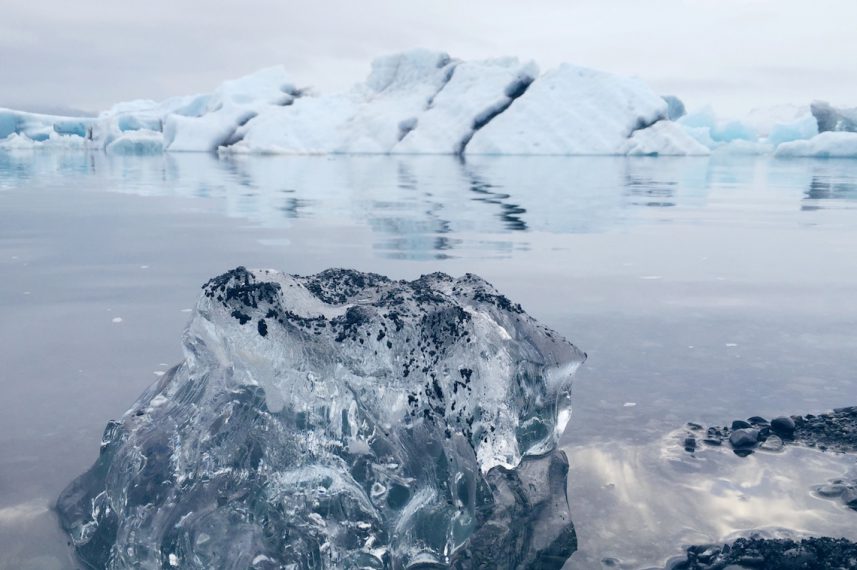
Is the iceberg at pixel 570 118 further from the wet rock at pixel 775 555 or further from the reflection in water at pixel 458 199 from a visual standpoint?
the wet rock at pixel 775 555

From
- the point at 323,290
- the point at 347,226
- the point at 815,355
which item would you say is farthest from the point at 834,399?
the point at 347,226

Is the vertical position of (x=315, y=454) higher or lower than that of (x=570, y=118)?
lower

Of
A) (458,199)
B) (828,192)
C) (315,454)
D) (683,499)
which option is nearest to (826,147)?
(828,192)

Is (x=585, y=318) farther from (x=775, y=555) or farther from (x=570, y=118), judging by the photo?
(x=570, y=118)

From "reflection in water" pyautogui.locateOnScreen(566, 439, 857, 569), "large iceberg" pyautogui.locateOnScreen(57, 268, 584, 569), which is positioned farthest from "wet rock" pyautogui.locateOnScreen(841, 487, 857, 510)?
"large iceberg" pyautogui.locateOnScreen(57, 268, 584, 569)

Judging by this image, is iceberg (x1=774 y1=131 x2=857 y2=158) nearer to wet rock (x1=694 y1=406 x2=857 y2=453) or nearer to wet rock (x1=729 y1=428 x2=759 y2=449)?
wet rock (x1=694 y1=406 x2=857 y2=453)

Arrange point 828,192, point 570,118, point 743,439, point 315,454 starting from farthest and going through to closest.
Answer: point 570,118
point 828,192
point 743,439
point 315,454

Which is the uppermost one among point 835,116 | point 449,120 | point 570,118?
point 835,116

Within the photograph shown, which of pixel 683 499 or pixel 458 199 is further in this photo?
pixel 458 199

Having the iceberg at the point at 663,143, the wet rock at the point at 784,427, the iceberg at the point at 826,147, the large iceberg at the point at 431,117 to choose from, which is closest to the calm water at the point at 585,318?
the wet rock at the point at 784,427
